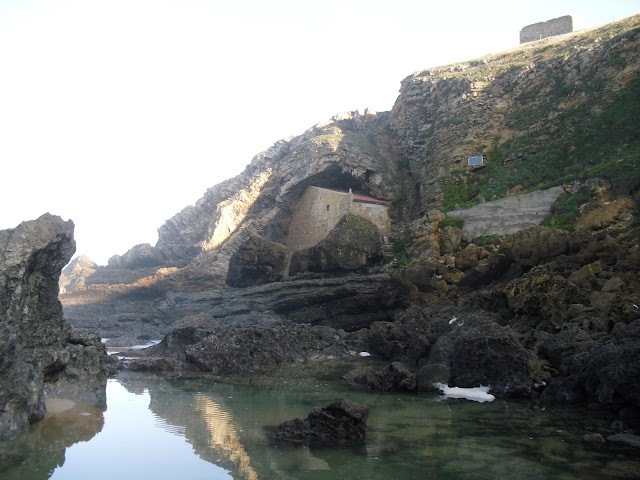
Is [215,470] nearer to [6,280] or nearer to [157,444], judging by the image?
[157,444]

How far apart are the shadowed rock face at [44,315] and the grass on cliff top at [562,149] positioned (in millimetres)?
19037

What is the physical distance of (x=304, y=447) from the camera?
7098mm

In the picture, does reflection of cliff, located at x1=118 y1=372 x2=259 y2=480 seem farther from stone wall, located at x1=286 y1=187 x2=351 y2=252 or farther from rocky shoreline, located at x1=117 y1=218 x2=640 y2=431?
Answer: stone wall, located at x1=286 y1=187 x2=351 y2=252

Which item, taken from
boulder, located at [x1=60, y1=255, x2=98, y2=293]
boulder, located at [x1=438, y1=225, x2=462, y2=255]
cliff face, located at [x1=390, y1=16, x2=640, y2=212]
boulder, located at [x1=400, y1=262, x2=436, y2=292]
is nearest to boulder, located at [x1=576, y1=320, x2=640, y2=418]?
boulder, located at [x1=400, y1=262, x2=436, y2=292]

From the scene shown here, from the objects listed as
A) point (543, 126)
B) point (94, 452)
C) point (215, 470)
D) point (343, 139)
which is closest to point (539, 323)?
point (215, 470)

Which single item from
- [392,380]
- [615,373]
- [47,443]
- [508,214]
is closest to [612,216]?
[508,214]

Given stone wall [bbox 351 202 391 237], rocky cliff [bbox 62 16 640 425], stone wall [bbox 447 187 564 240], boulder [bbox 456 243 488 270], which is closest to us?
rocky cliff [bbox 62 16 640 425]

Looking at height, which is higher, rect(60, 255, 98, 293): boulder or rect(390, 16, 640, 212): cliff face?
rect(390, 16, 640, 212): cliff face

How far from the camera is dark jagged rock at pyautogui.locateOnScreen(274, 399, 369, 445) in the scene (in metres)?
7.38

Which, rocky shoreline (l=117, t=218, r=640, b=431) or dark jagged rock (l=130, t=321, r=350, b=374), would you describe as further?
dark jagged rock (l=130, t=321, r=350, b=374)

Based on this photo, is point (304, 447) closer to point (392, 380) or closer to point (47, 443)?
point (47, 443)

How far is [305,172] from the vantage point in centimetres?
3988

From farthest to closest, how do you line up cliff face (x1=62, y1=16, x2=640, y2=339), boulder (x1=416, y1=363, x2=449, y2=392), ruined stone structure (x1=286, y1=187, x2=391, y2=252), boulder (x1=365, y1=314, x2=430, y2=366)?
ruined stone structure (x1=286, y1=187, x2=391, y2=252)
cliff face (x1=62, y1=16, x2=640, y2=339)
boulder (x1=365, y1=314, x2=430, y2=366)
boulder (x1=416, y1=363, x2=449, y2=392)

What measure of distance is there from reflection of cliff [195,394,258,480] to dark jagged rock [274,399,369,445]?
0.70 metres
